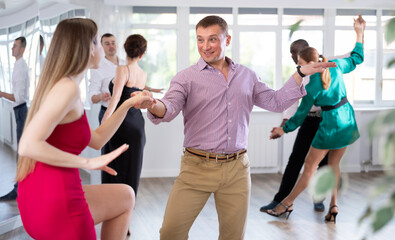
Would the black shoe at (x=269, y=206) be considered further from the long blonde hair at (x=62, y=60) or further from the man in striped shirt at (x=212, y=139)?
the long blonde hair at (x=62, y=60)

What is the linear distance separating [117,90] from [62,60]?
84.6 inches

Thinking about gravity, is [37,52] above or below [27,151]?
above

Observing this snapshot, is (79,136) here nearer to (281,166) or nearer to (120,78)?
(120,78)

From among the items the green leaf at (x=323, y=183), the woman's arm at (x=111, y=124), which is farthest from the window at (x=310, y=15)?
the green leaf at (x=323, y=183)

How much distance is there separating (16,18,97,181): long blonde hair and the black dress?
2212mm

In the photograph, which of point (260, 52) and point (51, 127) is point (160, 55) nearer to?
point (260, 52)

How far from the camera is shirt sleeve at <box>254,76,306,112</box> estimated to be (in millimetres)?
2973

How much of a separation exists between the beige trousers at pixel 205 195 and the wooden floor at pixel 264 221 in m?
1.05

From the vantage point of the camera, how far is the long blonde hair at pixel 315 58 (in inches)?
168

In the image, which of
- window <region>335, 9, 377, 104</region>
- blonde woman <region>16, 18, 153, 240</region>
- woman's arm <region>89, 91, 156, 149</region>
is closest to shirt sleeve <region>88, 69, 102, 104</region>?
woman's arm <region>89, 91, 156, 149</region>

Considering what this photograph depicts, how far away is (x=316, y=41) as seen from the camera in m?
7.34

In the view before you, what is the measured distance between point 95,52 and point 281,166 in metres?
5.34

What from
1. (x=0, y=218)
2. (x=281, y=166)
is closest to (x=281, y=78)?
(x=281, y=166)

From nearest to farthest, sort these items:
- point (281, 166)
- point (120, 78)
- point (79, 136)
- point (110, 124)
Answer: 1. point (79, 136)
2. point (110, 124)
3. point (120, 78)
4. point (281, 166)
